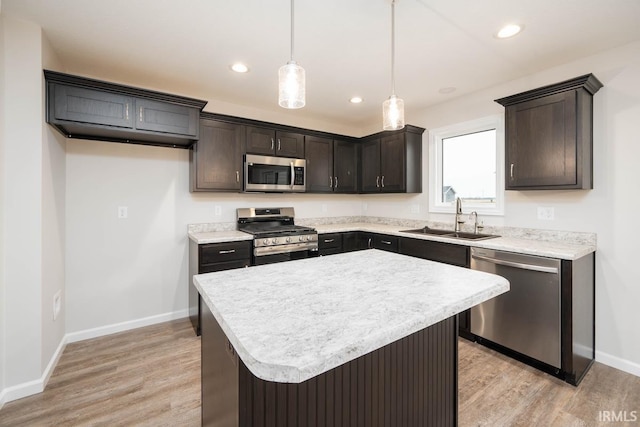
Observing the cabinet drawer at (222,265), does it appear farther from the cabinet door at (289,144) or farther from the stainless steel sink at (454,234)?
the stainless steel sink at (454,234)

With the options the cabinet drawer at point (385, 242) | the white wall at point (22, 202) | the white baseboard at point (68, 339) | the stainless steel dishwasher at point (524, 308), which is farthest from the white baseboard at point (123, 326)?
the stainless steel dishwasher at point (524, 308)

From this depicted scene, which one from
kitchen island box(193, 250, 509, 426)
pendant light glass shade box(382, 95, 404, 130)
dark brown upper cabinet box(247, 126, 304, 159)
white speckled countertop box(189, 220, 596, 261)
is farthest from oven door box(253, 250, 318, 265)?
pendant light glass shade box(382, 95, 404, 130)

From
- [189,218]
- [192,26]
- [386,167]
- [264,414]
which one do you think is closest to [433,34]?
[192,26]

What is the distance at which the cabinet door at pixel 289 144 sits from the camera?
3586 millimetres

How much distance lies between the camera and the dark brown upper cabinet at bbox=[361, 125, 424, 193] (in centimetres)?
370

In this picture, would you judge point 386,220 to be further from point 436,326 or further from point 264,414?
point 264,414

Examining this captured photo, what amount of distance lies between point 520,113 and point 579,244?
124 centimetres

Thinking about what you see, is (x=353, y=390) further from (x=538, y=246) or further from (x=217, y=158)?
(x=217, y=158)

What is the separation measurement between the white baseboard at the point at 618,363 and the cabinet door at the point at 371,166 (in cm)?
271

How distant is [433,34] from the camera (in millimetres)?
2104

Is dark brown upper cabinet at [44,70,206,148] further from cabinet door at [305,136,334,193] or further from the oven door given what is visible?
cabinet door at [305,136,334,193]

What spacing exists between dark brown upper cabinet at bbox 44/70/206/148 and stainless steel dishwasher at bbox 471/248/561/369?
299 cm

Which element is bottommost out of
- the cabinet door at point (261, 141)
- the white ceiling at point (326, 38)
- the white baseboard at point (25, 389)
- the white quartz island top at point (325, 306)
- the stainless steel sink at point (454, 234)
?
the white baseboard at point (25, 389)

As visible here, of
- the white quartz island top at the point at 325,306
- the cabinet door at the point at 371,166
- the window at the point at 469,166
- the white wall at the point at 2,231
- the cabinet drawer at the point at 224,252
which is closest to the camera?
the white quartz island top at the point at 325,306
